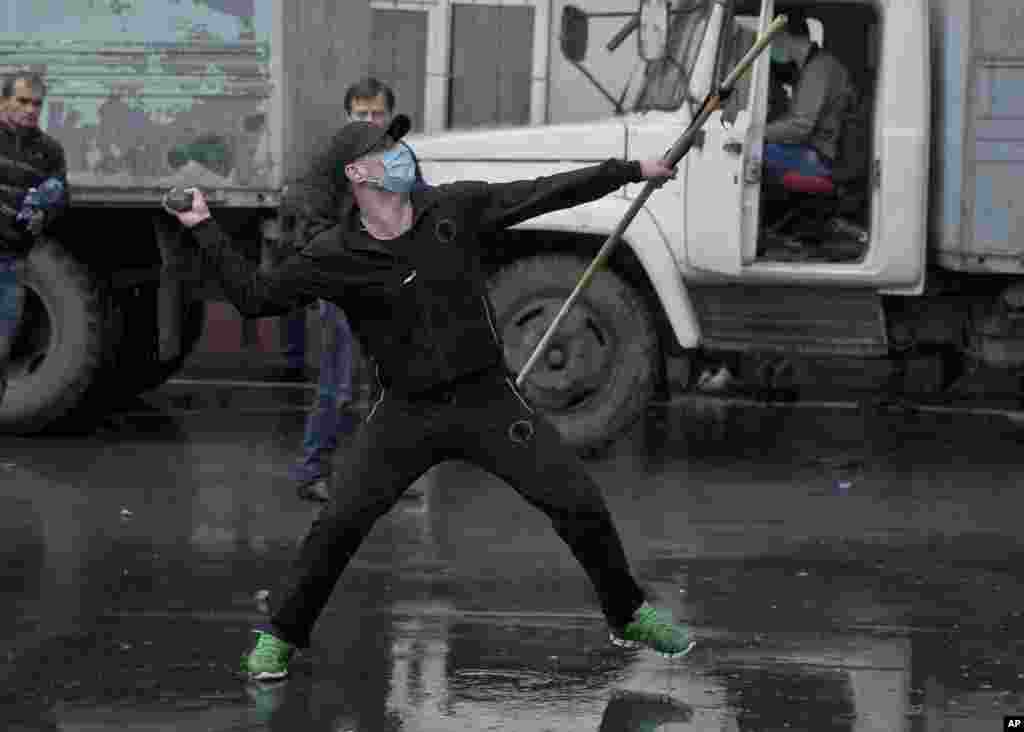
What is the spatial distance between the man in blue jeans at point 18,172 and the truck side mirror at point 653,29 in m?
2.89

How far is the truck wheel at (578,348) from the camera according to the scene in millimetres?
11047

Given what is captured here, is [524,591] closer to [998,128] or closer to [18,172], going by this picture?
[18,172]

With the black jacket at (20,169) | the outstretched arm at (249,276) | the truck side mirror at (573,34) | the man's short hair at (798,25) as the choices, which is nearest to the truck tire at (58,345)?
the black jacket at (20,169)

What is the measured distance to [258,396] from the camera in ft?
45.7

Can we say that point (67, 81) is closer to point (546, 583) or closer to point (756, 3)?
point (756, 3)

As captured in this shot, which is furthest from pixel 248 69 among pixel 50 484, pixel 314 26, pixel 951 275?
pixel 951 275

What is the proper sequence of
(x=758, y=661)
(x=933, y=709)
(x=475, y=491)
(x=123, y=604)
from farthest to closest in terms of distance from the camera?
1. (x=475, y=491)
2. (x=123, y=604)
3. (x=758, y=661)
4. (x=933, y=709)

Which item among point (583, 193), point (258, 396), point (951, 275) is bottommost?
point (258, 396)

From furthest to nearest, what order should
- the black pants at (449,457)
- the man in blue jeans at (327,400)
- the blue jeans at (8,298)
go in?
1. the blue jeans at (8,298)
2. the man in blue jeans at (327,400)
3. the black pants at (449,457)

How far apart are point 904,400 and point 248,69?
192 inches

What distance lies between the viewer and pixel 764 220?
11320mm

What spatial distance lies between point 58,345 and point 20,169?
143 cm

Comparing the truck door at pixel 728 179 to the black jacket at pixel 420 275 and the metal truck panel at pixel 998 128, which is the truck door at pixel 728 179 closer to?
the metal truck panel at pixel 998 128

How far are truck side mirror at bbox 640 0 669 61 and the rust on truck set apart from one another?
198 cm
